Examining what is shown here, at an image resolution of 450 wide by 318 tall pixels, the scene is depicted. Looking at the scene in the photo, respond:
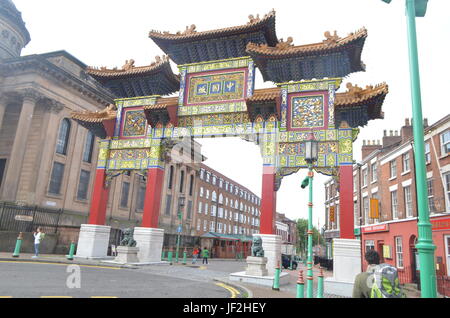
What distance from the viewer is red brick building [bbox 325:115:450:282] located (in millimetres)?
19297

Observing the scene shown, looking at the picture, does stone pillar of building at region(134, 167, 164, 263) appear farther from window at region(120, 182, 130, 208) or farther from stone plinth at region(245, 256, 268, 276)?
window at region(120, 182, 130, 208)

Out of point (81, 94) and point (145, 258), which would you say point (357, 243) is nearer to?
point (145, 258)

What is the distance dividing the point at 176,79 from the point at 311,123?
347 inches

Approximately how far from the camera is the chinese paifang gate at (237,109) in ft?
49.7

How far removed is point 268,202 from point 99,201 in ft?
33.5

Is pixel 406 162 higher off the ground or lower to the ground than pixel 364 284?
higher

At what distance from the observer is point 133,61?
20172mm

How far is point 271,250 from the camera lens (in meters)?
14.5

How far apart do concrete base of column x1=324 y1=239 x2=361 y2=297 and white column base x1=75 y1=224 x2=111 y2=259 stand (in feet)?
41.3

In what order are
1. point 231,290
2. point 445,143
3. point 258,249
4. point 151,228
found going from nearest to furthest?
point 231,290, point 258,249, point 151,228, point 445,143

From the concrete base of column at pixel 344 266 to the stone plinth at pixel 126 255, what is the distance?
9.51 metres

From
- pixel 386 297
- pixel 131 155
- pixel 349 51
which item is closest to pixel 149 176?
pixel 131 155

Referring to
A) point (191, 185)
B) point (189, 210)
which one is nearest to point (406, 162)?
point (189, 210)

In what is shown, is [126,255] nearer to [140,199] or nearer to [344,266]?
[344,266]
